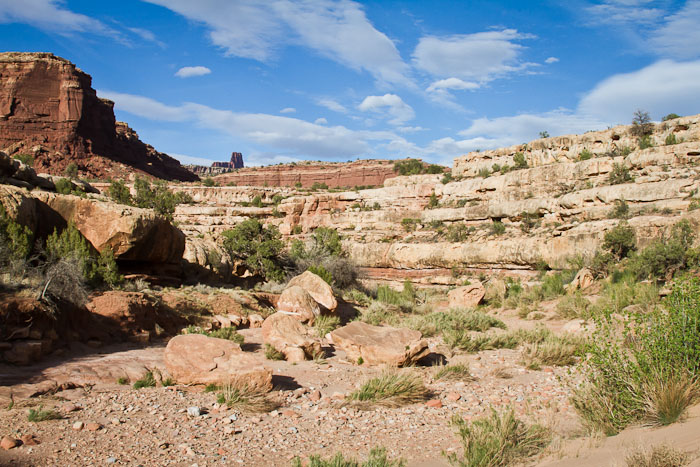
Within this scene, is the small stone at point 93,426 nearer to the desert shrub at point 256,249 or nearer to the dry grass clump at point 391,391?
the dry grass clump at point 391,391

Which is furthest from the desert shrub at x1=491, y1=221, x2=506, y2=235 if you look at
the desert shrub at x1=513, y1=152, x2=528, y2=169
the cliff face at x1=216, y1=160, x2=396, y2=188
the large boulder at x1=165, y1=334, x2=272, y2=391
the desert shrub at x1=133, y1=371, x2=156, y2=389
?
the cliff face at x1=216, y1=160, x2=396, y2=188

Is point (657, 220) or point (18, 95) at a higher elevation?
point (18, 95)

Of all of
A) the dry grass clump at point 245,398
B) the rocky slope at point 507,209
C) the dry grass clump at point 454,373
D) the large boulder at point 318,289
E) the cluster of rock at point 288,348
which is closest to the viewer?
the dry grass clump at point 245,398

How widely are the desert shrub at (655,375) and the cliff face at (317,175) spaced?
64.6 m

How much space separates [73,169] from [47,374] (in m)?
56.3

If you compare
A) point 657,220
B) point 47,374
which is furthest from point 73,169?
point 657,220

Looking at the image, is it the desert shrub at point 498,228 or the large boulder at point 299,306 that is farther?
the desert shrub at point 498,228

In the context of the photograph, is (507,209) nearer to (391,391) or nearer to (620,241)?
(620,241)

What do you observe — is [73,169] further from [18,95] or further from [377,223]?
[377,223]

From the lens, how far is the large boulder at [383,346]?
8.57 metres

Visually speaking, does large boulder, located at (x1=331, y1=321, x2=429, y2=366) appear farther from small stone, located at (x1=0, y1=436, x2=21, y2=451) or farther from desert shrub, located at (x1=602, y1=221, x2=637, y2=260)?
desert shrub, located at (x1=602, y1=221, x2=637, y2=260)

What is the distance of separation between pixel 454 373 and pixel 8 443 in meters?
6.57

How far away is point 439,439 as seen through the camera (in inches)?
204

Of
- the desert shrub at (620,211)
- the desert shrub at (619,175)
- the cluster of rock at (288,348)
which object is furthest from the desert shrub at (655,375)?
the desert shrub at (619,175)
